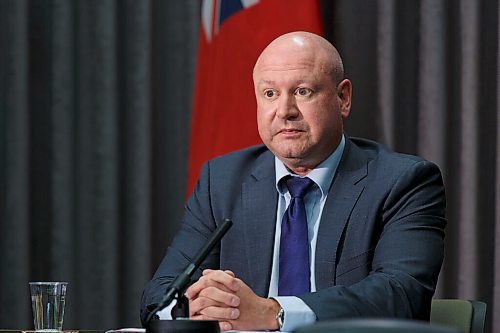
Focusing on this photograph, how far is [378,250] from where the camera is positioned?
2.22 m

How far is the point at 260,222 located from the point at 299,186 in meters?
0.13

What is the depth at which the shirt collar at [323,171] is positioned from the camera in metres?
2.33

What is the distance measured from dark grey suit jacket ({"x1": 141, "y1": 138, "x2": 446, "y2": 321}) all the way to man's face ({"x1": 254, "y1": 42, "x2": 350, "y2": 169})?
12 cm

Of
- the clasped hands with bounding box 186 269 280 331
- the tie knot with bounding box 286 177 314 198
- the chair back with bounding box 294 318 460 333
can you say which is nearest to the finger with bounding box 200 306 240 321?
the clasped hands with bounding box 186 269 280 331

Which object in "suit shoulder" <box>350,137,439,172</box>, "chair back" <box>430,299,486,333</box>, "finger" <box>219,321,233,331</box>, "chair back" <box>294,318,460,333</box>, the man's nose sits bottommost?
"chair back" <box>430,299,486,333</box>

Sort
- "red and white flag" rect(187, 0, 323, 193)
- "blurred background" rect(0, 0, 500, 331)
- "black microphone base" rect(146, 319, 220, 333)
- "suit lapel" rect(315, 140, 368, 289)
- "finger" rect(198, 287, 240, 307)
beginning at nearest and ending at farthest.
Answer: "black microphone base" rect(146, 319, 220, 333)
"finger" rect(198, 287, 240, 307)
"suit lapel" rect(315, 140, 368, 289)
"red and white flag" rect(187, 0, 323, 193)
"blurred background" rect(0, 0, 500, 331)

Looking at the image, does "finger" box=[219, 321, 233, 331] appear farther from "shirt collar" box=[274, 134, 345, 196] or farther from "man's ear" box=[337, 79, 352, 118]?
"man's ear" box=[337, 79, 352, 118]

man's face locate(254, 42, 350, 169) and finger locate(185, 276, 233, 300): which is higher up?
man's face locate(254, 42, 350, 169)

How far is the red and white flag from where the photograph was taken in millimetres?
3369

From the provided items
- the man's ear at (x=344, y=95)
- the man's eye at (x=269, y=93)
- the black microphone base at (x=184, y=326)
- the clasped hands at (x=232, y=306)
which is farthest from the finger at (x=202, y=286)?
the man's ear at (x=344, y=95)

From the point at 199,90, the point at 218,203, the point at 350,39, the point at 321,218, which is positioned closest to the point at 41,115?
the point at 199,90

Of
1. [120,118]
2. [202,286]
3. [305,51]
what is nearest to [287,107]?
[305,51]

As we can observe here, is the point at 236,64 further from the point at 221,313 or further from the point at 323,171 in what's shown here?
the point at 221,313

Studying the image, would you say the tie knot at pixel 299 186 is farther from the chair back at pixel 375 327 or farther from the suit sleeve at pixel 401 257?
the chair back at pixel 375 327
